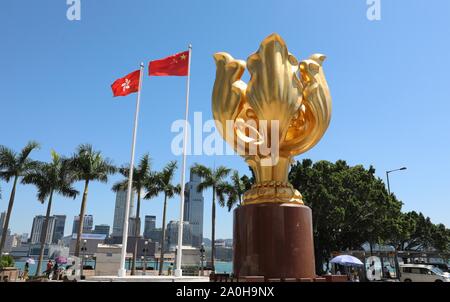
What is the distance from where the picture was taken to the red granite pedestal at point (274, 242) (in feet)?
25.7

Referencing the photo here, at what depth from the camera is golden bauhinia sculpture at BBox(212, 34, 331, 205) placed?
863 cm

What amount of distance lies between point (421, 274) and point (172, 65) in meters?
22.9

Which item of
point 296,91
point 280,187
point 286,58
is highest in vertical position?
point 286,58

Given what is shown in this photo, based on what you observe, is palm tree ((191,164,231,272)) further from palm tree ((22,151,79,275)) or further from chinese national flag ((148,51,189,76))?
chinese national flag ((148,51,189,76))

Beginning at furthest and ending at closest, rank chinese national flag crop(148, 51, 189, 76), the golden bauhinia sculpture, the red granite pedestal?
chinese national flag crop(148, 51, 189, 76)
the golden bauhinia sculpture
the red granite pedestal

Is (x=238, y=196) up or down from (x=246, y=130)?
up

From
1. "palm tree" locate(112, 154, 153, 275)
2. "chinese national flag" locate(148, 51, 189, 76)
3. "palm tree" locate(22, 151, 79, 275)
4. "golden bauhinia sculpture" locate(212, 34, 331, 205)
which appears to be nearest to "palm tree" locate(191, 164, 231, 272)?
"palm tree" locate(112, 154, 153, 275)

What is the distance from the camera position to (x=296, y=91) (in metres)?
8.77

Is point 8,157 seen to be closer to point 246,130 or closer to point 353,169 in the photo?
point 246,130

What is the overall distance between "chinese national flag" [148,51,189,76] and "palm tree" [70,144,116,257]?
11.0m

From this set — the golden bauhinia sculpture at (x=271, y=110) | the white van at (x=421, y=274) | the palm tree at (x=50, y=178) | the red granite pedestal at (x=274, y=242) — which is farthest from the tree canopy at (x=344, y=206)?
the red granite pedestal at (x=274, y=242)

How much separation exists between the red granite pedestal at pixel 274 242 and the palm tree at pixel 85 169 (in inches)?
752
